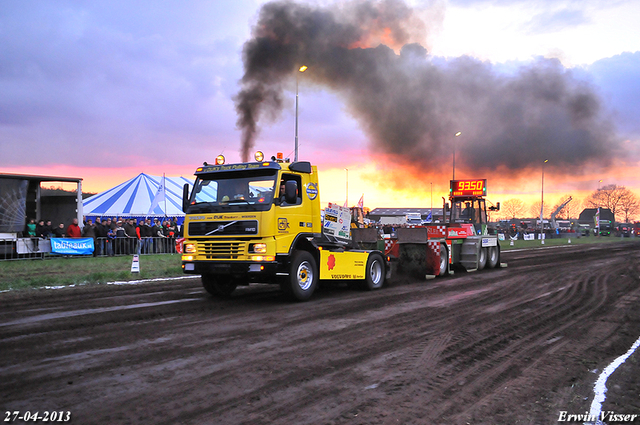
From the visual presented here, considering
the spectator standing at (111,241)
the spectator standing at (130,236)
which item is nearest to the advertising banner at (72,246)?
the spectator standing at (111,241)

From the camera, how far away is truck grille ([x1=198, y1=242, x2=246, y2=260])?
8.84 metres

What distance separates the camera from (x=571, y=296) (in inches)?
417

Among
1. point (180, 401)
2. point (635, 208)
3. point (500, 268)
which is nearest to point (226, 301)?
point (180, 401)

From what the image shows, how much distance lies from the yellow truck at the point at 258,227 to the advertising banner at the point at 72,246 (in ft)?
38.3

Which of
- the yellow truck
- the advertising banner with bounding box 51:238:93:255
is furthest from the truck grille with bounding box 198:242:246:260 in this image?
the advertising banner with bounding box 51:238:93:255

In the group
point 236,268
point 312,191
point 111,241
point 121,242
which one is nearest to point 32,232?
point 111,241

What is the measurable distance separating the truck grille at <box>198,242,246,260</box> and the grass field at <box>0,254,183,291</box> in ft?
17.1

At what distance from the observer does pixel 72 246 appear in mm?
19219

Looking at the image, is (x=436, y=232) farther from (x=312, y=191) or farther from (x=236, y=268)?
(x=236, y=268)

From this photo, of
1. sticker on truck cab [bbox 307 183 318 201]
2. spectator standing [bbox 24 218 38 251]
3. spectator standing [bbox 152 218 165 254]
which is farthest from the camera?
spectator standing [bbox 152 218 165 254]

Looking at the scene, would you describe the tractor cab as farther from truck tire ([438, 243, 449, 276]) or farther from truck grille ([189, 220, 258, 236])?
truck grille ([189, 220, 258, 236])

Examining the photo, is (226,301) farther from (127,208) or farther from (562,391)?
(127,208)

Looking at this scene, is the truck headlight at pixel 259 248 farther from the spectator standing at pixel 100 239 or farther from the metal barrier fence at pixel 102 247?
the spectator standing at pixel 100 239

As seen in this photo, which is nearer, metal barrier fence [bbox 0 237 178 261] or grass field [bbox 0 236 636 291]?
grass field [bbox 0 236 636 291]
